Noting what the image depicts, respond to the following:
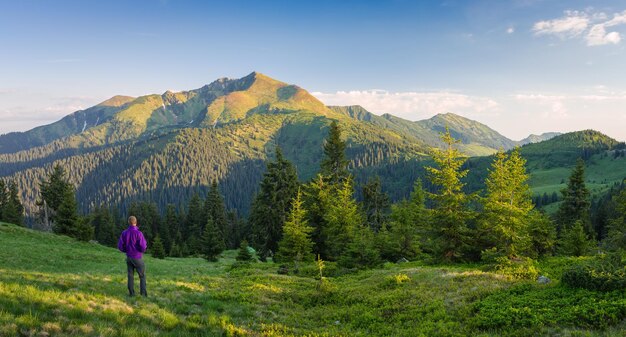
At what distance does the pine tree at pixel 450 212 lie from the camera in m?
26.4

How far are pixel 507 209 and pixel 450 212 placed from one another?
12.9 feet

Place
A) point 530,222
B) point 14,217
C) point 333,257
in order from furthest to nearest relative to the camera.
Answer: point 14,217 < point 333,257 < point 530,222

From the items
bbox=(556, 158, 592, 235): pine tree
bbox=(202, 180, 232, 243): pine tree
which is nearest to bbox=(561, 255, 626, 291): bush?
bbox=(556, 158, 592, 235): pine tree

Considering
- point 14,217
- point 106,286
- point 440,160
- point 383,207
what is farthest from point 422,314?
point 14,217

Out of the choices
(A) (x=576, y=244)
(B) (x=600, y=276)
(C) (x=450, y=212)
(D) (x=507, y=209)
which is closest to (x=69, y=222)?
(C) (x=450, y=212)

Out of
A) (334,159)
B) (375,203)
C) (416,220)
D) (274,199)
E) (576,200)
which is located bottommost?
(375,203)

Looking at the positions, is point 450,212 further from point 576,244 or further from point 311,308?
point 576,244

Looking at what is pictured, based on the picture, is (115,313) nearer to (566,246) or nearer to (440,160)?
(440,160)

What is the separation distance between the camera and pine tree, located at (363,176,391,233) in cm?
6138

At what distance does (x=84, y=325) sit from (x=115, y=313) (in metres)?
1.61

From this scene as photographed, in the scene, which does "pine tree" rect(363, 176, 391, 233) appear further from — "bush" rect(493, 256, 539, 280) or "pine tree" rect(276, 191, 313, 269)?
"bush" rect(493, 256, 539, 280)

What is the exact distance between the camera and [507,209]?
78.5 ft

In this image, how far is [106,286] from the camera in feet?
46.8

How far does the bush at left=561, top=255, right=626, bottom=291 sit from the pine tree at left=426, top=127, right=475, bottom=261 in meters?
12.0
